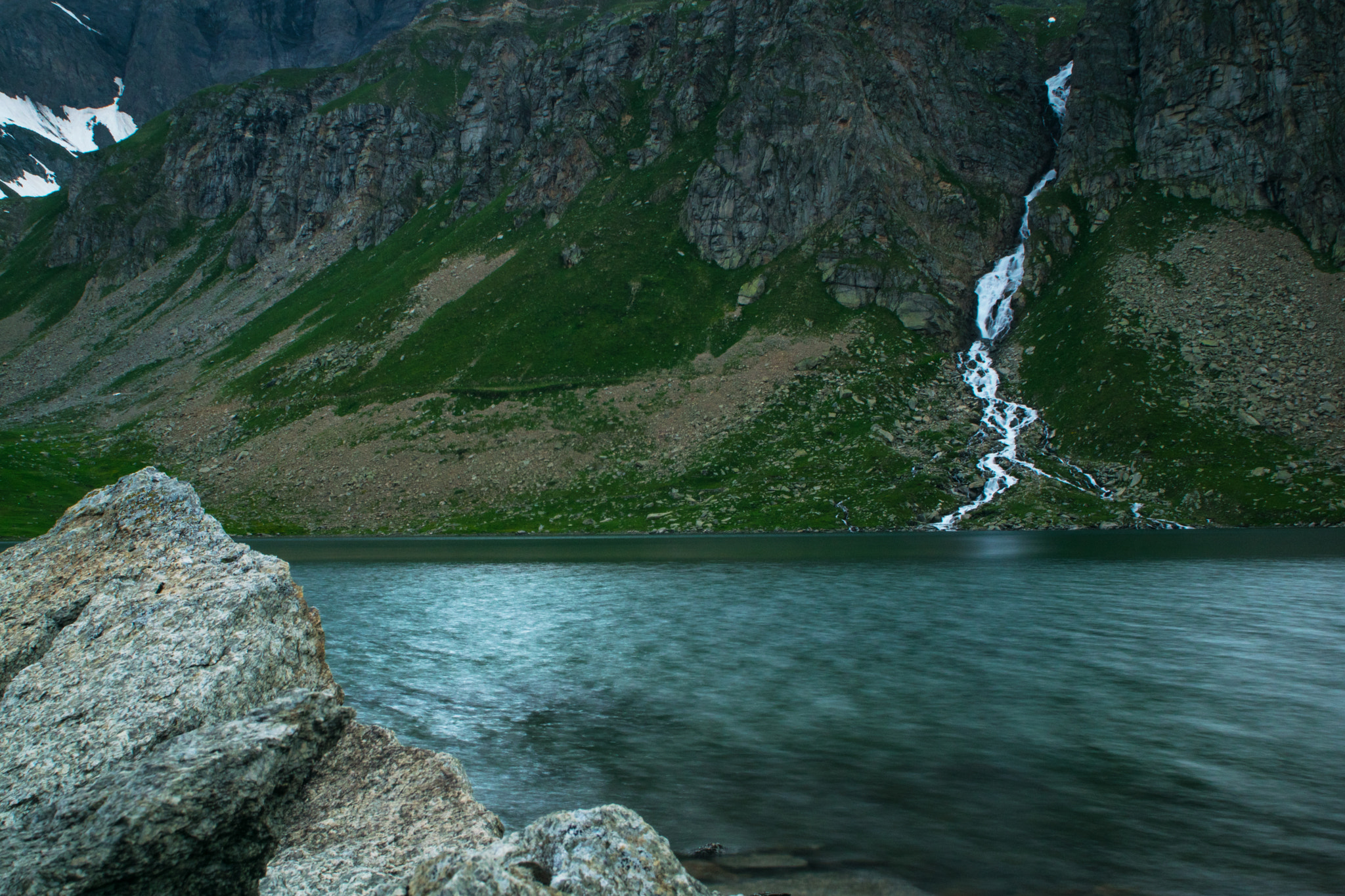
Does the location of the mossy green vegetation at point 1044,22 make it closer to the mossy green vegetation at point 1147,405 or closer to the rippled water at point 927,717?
the mossy green vegetation at point 1147,405

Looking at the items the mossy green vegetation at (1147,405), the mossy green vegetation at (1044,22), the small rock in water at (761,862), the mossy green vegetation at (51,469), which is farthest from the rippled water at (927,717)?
the mossy green vegetation at (1044,22)

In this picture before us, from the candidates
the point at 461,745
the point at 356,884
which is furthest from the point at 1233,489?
the point at 356,884

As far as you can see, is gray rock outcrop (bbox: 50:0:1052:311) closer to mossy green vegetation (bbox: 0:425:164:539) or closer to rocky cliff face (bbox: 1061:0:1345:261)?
rocky cliff face (bbox: 1061:0:1345:261)

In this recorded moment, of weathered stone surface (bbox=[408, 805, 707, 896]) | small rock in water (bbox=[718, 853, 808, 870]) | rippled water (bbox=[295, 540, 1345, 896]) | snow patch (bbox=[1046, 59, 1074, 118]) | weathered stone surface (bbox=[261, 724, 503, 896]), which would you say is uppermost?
snow patch (bbox=[1046, 59, 1074, 118])

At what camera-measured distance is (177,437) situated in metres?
138

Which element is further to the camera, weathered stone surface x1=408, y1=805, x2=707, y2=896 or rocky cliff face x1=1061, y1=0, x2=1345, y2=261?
rocky cliff face x1=1061, y1=0, x2=1345, y2=261

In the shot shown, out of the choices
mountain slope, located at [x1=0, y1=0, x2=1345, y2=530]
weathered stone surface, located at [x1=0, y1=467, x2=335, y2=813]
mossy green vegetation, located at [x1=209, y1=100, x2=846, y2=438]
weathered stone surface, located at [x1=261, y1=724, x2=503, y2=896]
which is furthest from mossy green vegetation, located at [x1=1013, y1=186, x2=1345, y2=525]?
weathered stone surface, located at [x1=0, y1=467, x2=335, y2=813]

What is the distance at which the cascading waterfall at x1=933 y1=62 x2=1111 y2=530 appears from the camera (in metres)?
95.3

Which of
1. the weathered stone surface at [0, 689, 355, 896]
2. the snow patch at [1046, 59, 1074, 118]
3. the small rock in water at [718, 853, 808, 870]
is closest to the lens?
the weathered stone surface at [0, 689, 355, 896]

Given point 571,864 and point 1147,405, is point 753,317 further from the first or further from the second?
point 571,864

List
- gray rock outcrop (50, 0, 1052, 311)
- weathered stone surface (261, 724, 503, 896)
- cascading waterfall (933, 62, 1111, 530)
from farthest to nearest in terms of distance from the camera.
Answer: gray rock outcrop (50, 0, 1052, 311), cascading waterfall (933, 62, 1111, 530), weathered stone surface (261, 724, 503, 896)

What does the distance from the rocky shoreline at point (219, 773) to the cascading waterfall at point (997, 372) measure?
285ft

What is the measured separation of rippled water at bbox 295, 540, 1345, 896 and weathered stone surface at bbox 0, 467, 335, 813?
577cm

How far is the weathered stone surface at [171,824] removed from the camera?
26.0 ft
